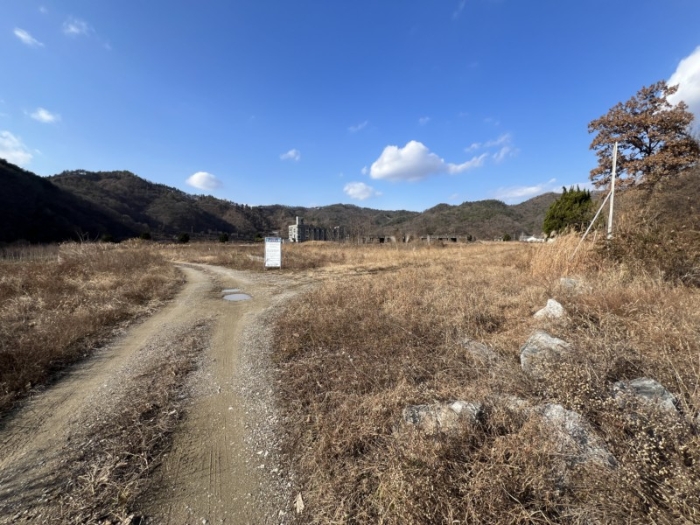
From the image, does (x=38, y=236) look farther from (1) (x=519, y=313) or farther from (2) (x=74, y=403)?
(1) (x=519, y=313)

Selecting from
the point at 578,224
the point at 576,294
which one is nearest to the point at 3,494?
the point at 576,294

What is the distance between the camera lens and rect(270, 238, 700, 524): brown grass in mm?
1574

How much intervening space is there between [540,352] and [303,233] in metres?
58.3

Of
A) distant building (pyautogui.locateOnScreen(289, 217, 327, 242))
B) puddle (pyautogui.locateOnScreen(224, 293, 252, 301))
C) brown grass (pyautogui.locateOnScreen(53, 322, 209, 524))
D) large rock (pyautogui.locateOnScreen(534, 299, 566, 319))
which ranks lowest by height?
brown grass (pyautogui.locateOnScreen(53, 322, 209, 524))

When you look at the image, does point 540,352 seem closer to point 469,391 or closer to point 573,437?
point 469,391

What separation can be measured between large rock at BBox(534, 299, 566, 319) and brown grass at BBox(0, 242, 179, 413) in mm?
6838

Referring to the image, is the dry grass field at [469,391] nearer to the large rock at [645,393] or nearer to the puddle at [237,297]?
the large rock at [645,393]

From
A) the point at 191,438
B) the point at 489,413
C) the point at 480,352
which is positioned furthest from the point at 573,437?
the point at 191,438

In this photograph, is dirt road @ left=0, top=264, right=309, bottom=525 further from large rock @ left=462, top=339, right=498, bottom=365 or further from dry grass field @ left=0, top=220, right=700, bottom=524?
large rock @ left=462, top=339, right=498, bottom=365

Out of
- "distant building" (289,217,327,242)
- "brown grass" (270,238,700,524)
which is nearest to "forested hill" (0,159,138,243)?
"distant building" (289,217,327,242)

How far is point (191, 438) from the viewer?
2521 mm

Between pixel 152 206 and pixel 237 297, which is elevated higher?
pixel 152 206

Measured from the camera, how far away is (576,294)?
5129 millimetres

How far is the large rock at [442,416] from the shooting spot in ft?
7.25
